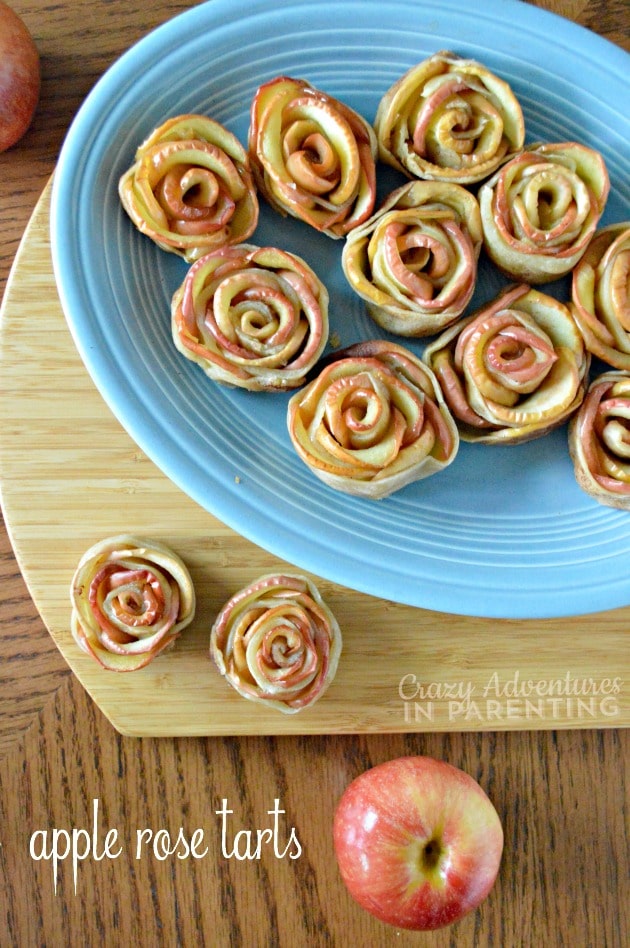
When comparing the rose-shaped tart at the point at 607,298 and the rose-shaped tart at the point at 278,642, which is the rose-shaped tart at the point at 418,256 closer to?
the rose-shaped tart at the point at 607,298

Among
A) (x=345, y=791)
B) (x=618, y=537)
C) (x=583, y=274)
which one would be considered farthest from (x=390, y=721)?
(x=583, y=274)

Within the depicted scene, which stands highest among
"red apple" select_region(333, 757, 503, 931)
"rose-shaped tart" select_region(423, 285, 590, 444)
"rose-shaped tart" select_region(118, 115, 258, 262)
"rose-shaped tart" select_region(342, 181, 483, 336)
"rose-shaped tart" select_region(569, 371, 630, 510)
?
"rose-shaped tart" select_region(118, 115, 258, 262)

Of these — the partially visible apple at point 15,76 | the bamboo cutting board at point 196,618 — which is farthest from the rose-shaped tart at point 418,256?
the partially visible apple at point 15,76

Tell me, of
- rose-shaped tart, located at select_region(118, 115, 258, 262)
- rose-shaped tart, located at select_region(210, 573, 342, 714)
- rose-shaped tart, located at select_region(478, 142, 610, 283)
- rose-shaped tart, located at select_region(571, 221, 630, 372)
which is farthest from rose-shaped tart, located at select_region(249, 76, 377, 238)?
rose-shaped tart, located at select_region(210, 573, 342, 714)

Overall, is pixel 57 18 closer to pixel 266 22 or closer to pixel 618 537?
pixel 266 22

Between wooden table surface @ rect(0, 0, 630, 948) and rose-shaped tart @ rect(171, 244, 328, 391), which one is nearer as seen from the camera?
rose-shaped tart @ rect(171, 244, 328, 391)

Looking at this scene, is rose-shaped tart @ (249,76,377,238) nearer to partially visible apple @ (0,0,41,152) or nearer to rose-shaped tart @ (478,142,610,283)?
rose-shaped tart @ (478,142,610,283)
